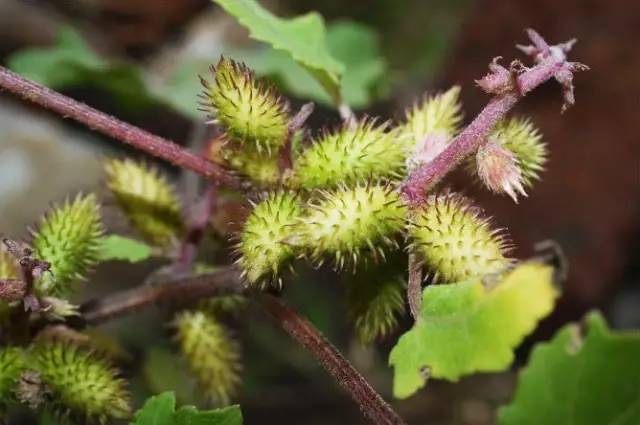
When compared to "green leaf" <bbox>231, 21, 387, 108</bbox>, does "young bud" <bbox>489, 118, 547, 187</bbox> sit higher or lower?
lower

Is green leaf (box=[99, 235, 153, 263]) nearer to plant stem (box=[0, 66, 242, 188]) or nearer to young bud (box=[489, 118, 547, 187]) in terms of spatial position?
plant stem (box=[0, 66, 242, 188])

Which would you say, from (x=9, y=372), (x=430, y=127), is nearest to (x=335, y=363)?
(x=430, y=127)

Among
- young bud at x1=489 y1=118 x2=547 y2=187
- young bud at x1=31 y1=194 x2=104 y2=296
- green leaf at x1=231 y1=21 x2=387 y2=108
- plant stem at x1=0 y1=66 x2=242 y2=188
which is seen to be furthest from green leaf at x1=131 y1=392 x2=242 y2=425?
green leaf at x1=231 y1=21 x2=387 y2=108

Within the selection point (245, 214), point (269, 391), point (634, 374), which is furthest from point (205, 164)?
point (269, 391)

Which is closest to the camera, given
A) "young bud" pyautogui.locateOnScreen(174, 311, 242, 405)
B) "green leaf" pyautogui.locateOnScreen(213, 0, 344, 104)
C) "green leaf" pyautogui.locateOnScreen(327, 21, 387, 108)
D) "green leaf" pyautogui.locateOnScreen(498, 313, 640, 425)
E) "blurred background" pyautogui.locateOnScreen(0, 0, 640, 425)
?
"green leaf" pyautogui.locateOnScreen(498, 313, 640, 425)

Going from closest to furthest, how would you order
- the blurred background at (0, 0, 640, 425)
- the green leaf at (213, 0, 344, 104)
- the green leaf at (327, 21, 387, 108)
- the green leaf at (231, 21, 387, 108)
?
the green leaf at (213, 0, 344, 104)
the green leaf at (231, 21, 387, 108)
the green leaf at (327, 21, 387, 108)
the blurred background at (0, 0, 640, 425)

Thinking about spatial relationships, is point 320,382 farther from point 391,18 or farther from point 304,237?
point 304,237

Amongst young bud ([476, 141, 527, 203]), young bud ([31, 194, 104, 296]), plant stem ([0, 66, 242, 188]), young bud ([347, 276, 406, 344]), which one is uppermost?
plant stem ([0, 66, 242, 188])

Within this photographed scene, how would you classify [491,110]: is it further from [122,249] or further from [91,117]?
[122,249]
